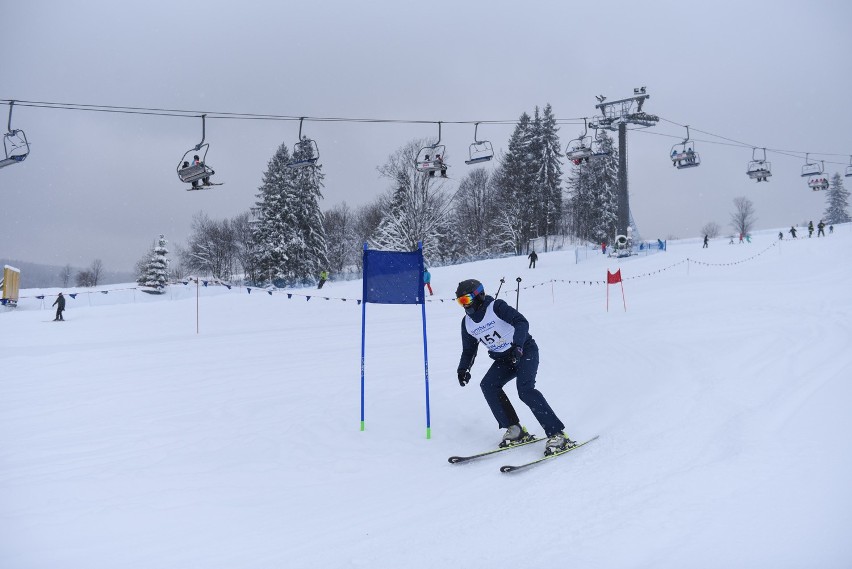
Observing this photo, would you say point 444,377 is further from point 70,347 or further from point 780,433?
point 70,347

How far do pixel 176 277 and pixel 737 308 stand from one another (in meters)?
79.4

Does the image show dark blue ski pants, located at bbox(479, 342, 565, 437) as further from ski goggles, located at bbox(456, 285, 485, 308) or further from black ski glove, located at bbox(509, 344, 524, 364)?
ski goggles, located at bbox(456, 285, 485, 308)

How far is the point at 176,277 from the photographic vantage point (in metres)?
77.6

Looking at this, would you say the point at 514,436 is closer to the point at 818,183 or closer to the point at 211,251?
the point at 818,183

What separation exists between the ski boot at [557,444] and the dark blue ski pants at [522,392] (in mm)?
54

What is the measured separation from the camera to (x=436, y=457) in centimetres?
576

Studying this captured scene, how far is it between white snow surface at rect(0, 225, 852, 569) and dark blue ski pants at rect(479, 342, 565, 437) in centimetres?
40

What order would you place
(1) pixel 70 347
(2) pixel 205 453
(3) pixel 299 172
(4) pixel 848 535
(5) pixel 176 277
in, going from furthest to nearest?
1. (5) pixel 176 277
2. (3) pixel 299 172
3. (1) pixel 70 347
4. (2) pixel 205 453
5. (4) pixel 848 535

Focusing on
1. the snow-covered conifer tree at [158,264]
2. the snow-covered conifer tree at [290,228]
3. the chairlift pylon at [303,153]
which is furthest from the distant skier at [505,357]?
the snow-covered conifer tree at [158,264]

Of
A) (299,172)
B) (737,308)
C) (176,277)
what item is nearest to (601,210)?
(299,172)

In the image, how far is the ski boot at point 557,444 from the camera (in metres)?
5.27

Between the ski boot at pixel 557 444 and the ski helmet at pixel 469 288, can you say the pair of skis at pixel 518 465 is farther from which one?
the ski helmet at pixel 469 288

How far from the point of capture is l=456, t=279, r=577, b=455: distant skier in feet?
17.6

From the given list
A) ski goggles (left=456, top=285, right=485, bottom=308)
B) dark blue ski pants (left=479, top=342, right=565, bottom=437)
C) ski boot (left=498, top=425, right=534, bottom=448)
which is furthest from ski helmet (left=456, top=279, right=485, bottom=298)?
ski boot (left=498, top=425, right=534, bottom=448)
